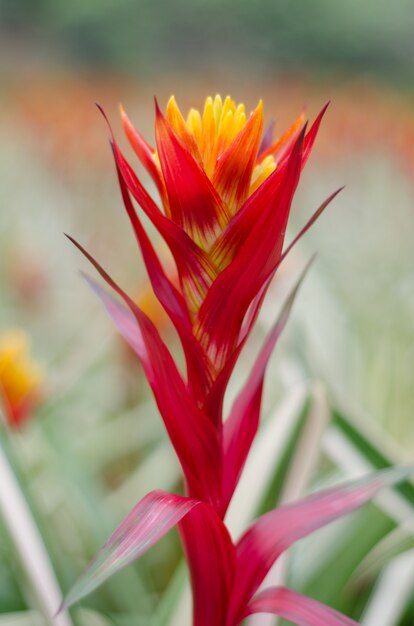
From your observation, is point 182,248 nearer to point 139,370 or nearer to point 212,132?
point 212,132

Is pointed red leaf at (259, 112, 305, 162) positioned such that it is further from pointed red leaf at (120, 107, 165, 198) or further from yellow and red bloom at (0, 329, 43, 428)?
yellow and red bloom at (0, 329, 43, 428)

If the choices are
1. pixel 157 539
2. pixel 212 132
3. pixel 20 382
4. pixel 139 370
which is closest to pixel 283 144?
pixel 212 132

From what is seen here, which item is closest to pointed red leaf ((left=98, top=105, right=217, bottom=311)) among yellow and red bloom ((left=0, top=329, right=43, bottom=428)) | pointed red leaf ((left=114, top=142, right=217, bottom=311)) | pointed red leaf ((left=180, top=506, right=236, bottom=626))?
pointed red leaf ((left=114, top=142, right=217, bottom=311))

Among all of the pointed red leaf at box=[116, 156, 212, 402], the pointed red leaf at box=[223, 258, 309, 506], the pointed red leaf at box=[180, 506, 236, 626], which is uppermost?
the pointed red leaf at box=[116, 156, 212, 402]

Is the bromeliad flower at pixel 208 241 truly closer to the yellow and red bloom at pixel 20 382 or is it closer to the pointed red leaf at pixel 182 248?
the pointed red leaf at pixel 182 248

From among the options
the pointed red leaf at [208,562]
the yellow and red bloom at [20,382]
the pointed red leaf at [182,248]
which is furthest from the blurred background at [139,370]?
the pointed red leaf at [182,248]

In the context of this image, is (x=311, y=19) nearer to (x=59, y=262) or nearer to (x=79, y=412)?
(x=59, y=262)

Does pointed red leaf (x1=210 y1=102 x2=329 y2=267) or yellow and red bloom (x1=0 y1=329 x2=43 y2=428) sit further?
yellow and red bloom (x1=0 y1=329 x2=43 y2=428)
